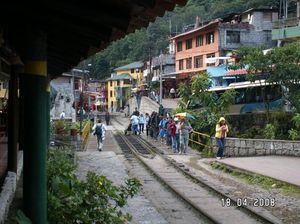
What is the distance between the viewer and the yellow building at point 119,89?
97.8 metres

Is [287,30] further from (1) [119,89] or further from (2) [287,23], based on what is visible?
(1) [119,89]

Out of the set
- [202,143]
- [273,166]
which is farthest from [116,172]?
[202,143]

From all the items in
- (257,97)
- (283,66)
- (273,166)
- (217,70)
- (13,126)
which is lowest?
(273,166)

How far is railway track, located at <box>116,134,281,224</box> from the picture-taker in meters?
9.73

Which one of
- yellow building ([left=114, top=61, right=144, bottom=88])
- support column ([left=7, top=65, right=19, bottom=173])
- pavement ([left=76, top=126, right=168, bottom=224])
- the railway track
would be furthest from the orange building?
support column ([left=7, top=65, right=19, bottom=173])

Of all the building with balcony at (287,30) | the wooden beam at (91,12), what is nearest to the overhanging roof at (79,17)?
the wooden beam at (91,12)

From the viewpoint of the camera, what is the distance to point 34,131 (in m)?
5.07

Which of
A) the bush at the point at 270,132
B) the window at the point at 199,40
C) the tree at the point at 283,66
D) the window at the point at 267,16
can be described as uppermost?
the window at the point at 267,16

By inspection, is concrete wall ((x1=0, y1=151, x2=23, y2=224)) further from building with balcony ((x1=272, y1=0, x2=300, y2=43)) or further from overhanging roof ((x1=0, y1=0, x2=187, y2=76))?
building with balcony ((x1=272, y1=0, x2=300, y2=43))

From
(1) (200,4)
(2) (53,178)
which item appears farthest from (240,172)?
(1) (200,4)

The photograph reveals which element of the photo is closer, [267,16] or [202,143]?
[202,143]

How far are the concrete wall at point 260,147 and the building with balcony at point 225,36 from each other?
32972mm

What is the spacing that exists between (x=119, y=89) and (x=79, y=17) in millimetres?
93468

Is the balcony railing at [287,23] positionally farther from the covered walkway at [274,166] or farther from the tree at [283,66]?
the covered walkway at [274,166]
